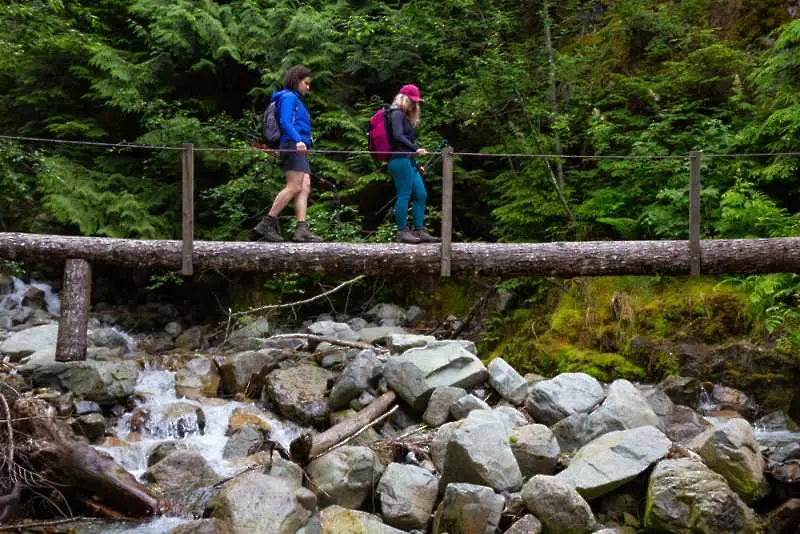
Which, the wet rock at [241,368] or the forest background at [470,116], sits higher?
the forest background at [470,116]

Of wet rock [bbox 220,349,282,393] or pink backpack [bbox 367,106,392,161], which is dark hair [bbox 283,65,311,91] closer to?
pink backpack [bbox 367,106,392,161]

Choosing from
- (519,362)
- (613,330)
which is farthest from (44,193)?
(613,330)

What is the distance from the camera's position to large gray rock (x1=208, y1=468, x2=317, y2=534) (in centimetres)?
663

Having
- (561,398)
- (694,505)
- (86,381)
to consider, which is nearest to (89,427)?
(86,381)

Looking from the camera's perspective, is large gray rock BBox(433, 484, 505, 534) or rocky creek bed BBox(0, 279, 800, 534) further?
rocky creek bed BBox(0, 279, 800, 534)

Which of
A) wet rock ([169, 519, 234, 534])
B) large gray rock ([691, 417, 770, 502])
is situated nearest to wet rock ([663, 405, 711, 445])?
large gray rock ([691, 417, 770, 502])

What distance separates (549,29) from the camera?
42.9 feet

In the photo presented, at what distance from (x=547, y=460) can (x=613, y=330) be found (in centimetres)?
339

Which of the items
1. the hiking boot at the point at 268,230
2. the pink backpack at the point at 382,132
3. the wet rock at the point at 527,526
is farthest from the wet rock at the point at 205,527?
the pink backpack at the point at 382,132

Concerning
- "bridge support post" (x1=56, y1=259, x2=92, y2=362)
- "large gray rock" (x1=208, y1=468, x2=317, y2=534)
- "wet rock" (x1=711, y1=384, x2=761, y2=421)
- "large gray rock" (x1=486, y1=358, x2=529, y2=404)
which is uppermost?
"bridge support post" (x1=56, y1=259, x2=92, y2=362)

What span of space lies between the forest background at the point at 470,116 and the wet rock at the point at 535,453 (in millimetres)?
2803

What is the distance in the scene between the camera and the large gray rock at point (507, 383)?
927 centimetres

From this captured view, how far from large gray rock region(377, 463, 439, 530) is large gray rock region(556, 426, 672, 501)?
119 centimetres

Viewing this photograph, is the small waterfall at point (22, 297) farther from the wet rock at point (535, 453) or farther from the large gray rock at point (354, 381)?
the wet rock at point (535, 453)
